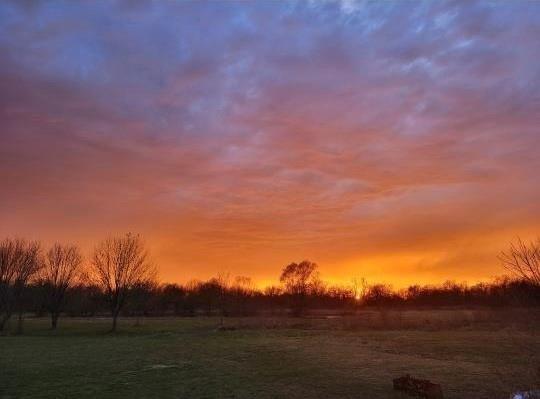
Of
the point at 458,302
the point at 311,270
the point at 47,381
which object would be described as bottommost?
the point at 47,381

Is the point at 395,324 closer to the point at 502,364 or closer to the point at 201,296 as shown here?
the point at 502,364

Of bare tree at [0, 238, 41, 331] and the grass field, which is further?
bare tree at [0, 238, 41, 331]

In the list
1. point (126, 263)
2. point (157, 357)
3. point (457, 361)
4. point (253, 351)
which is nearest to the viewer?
point (457, 361)

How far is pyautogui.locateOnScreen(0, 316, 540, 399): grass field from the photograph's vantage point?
16.7 metres

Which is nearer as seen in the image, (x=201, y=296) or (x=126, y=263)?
(x=126, y=263)

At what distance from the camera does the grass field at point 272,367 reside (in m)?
16.7

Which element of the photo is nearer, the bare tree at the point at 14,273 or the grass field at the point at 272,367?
the grass field at the point at 272,367

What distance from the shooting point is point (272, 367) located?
73.4 feet

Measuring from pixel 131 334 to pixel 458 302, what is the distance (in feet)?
299

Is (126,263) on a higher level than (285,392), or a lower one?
higher

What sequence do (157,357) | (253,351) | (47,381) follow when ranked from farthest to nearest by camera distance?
(253,351) < (157,357) < (47,381)

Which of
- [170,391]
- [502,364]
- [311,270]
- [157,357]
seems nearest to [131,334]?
[157,357]

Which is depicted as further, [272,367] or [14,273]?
[14,273]

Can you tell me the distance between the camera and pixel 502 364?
71.6 ft
